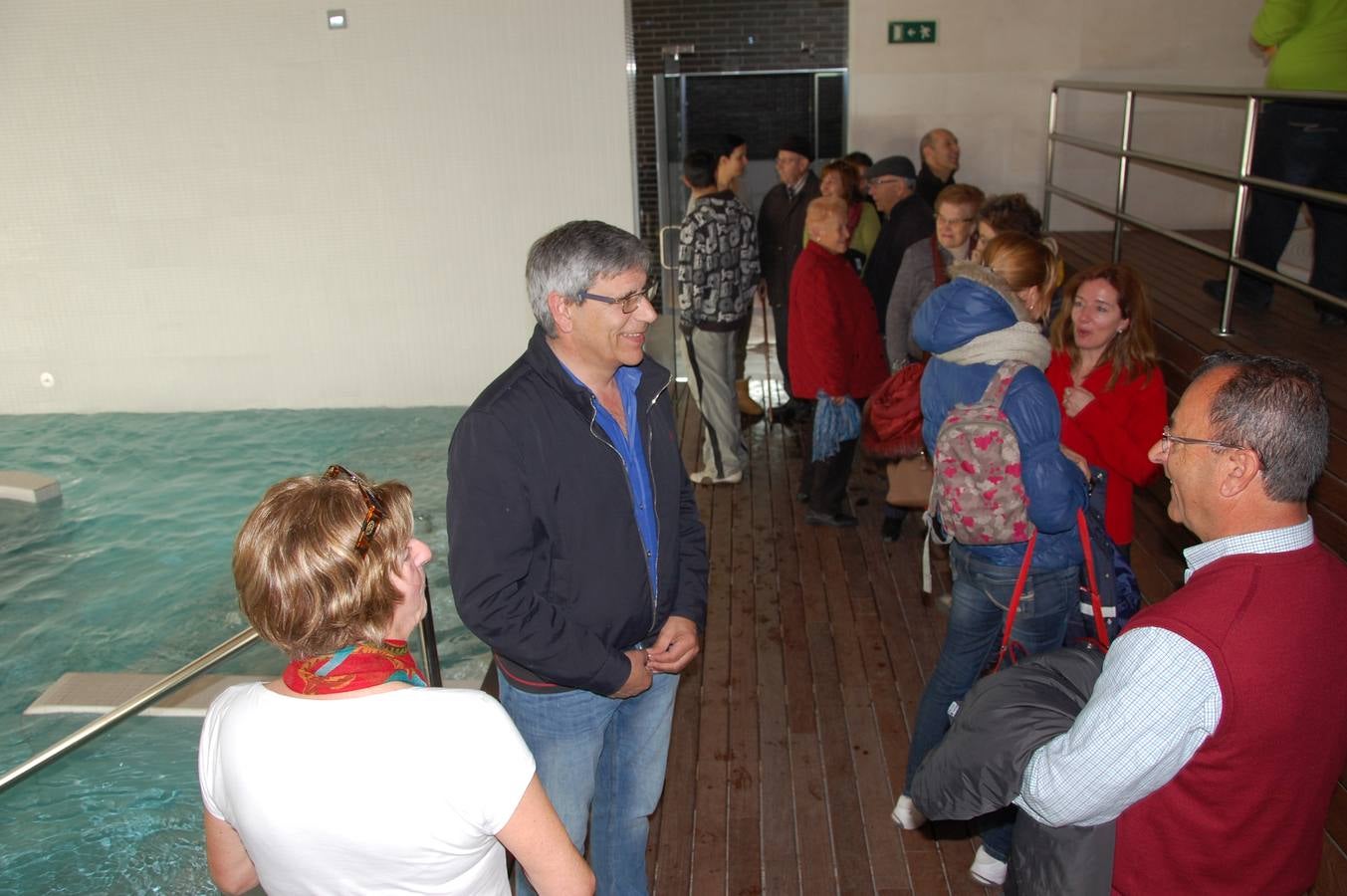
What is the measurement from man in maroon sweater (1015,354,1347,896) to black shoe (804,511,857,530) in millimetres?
3299

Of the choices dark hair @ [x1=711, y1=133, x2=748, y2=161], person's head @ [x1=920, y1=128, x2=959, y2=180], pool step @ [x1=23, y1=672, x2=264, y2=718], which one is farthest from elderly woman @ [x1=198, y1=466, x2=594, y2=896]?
person's head @ [x1=920, y1=128, x2=959, y2=180]

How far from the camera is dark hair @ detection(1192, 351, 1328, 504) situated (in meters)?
1.36

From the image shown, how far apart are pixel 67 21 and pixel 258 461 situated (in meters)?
2.27

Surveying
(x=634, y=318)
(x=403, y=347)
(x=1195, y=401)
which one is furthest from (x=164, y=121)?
(x=1195, y=401)

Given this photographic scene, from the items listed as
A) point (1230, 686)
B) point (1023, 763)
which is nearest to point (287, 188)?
point (1023, 763)

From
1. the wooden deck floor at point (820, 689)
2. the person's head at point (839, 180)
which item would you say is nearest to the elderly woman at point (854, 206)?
the person's head at point (839, 180)

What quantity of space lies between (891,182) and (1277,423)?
3.96m

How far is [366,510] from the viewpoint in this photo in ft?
4.28

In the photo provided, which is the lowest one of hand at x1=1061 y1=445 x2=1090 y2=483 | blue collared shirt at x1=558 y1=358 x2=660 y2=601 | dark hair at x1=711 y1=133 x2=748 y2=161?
hand at x1=1061 y1=445 x2=1090 y2=483

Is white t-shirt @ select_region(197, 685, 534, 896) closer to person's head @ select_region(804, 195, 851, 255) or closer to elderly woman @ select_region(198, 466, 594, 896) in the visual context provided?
elderly woman @ select_region(198, 466, 594, 896)

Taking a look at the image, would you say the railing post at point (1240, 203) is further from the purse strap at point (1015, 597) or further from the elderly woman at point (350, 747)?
the elderly woman at point (350, 747)

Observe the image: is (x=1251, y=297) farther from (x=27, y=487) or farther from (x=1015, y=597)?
(x=27, y=487)

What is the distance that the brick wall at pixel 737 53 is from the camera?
9.09 m

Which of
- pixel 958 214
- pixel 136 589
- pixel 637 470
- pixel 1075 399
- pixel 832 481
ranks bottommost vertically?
pixel 136 589
